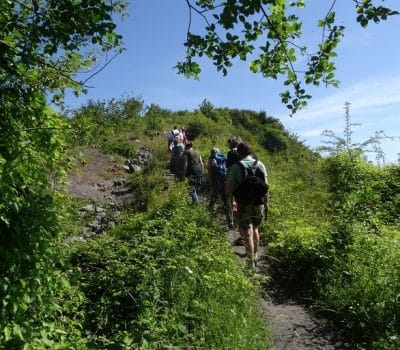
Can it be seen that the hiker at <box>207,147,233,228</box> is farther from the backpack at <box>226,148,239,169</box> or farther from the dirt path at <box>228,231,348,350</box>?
the dirt path at <box>228,231,348,350</box>

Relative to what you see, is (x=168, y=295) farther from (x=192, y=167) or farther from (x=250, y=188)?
(x=192, y=167)

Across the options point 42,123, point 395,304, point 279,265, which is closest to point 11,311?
point 42,123

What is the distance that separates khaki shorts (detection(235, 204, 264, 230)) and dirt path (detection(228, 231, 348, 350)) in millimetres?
1133

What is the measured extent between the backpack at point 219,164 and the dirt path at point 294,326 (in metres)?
4.47

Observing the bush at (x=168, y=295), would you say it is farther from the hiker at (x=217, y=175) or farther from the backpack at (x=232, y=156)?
the hiker at (x=217, y=175)

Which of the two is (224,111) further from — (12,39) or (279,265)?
(12,39)

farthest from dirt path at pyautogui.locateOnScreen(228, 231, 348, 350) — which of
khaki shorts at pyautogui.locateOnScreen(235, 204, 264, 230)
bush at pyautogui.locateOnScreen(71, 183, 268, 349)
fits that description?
khaki shorts at pyautogui.locateOnScreen(235, 204, 264, 230)

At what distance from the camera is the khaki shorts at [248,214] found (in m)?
7.30

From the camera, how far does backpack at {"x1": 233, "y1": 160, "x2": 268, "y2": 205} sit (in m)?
7.22

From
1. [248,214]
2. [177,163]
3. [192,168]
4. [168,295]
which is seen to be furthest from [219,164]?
[168,295]

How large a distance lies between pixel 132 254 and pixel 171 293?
1.18 metres

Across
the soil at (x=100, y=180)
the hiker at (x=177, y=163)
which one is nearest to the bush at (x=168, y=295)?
the hiker at (x=177, y=163)

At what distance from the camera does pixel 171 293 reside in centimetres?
520

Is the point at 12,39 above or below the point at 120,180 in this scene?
below
